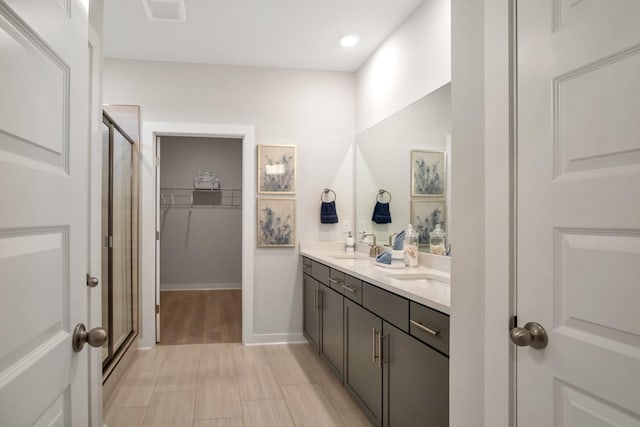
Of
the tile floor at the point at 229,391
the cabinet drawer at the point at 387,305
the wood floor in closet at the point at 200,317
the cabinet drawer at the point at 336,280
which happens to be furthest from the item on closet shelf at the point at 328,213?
the cabinet drawer at the point at 387,305

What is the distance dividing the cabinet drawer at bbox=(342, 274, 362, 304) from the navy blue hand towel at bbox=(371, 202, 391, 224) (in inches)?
36.2

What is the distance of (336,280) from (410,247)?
55cm

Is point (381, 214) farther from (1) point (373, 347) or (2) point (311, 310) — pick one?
(1) point (373, 347)

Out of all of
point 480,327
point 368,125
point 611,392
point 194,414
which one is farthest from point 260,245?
point 611,392

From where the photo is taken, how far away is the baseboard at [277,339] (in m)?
4.14

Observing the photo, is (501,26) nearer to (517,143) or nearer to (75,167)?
(517,143)

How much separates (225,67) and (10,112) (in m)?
3.69

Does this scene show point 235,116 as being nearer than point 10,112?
No

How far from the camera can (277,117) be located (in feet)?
13.9

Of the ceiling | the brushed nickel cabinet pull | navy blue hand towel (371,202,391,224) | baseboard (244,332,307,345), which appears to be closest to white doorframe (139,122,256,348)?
baseboard (244,332,307,345)

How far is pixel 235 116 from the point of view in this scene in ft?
13.7

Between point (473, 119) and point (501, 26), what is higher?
point (501, 26)

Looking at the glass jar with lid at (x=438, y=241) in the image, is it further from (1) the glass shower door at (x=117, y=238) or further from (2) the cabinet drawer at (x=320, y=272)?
(1) the glass shower door at (x=117, y=238)

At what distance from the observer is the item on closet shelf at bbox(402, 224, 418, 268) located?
2900 mm
